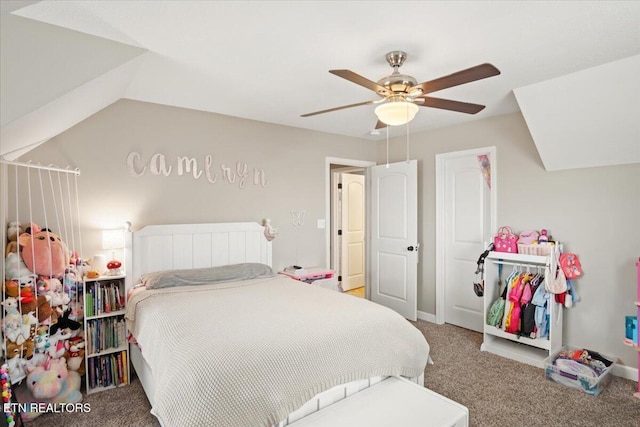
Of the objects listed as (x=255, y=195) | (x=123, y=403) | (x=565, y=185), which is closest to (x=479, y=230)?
(x=565, y=185)

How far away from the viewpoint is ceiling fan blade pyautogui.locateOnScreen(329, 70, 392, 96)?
1826 mm

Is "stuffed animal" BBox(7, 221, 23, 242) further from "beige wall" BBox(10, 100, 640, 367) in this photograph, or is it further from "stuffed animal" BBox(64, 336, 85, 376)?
"stuffed animal" BBox(64, 336, 85, 376)

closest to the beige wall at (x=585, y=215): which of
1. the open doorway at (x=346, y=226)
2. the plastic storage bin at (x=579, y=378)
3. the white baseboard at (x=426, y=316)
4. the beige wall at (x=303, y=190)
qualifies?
the beige wall at (x=303, y=190)

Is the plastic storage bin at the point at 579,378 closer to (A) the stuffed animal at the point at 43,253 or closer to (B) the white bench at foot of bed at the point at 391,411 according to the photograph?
(B) the white bench at foot of bed at the point at 391,411

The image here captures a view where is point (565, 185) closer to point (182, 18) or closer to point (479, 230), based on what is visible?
point (479, 230)

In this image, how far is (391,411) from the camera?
6.13 ft

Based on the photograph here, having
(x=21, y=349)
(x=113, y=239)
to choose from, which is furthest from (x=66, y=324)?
(x=113, y=239)

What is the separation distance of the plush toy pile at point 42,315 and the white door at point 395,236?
3.36m

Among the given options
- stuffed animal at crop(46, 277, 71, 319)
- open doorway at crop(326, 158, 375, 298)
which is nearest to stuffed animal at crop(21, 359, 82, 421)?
stuffed animal at crop(46, 277, 71, 319)

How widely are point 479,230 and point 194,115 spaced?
3.27 meters

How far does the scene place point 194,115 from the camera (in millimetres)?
3541

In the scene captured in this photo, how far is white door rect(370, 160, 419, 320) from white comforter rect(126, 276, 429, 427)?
1.89 m

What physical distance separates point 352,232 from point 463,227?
2.20 m

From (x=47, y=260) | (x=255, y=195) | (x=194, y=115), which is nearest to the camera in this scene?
(x=47, y=260)
